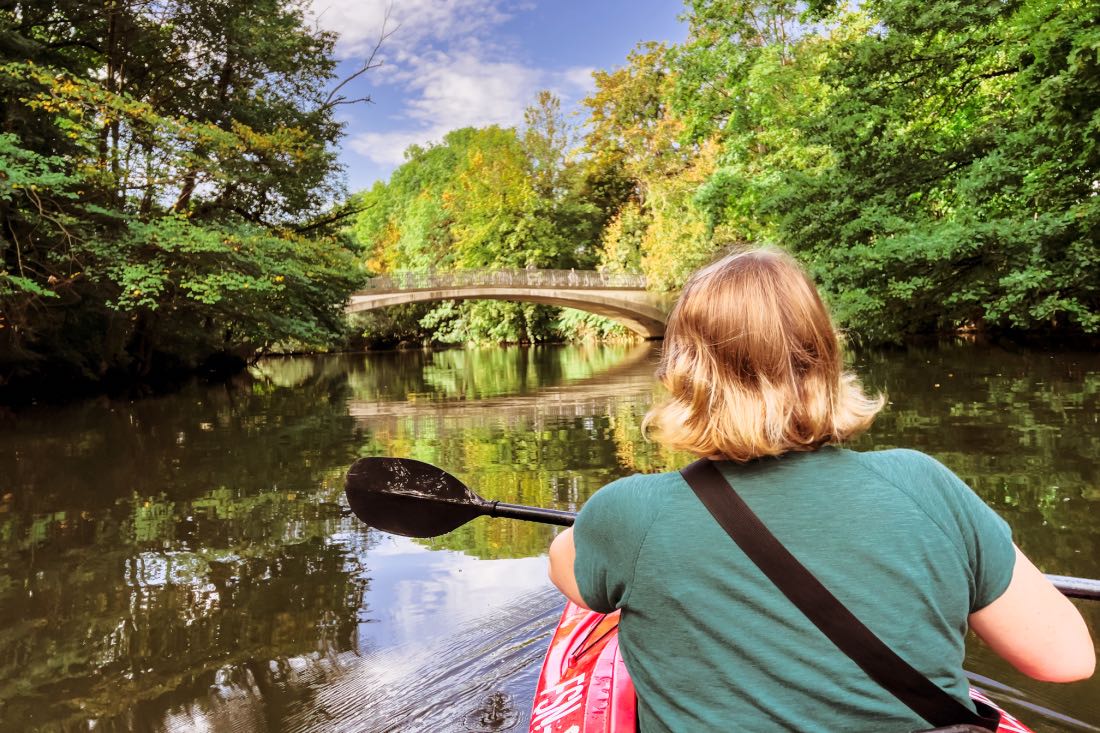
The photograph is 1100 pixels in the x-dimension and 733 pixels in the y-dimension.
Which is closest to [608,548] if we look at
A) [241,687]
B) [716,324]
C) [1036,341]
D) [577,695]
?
[716,324]

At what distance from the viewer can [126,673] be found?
3154 millimetres

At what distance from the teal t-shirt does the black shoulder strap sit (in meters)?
0.01

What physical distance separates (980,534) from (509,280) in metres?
32.3

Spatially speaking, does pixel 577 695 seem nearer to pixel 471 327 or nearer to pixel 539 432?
pixel 539 432

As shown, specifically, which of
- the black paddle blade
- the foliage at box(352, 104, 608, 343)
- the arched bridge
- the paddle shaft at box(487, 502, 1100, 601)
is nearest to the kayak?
the paddle shaft at box(487, 502, 1100, 601)

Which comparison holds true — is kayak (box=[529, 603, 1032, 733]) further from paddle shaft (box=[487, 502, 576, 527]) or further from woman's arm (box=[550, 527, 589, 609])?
woman's arm (box=[550, 527, 589, 609])

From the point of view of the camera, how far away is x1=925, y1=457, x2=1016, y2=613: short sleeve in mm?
1006

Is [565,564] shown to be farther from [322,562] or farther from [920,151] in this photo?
[920,151]

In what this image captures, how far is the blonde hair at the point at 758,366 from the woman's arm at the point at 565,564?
0.76ft

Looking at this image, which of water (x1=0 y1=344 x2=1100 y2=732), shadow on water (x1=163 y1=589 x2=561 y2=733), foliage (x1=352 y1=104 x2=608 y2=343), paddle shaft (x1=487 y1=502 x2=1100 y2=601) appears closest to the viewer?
paddle shaft (x1=487 y1=502 x2=1100 y2=601)

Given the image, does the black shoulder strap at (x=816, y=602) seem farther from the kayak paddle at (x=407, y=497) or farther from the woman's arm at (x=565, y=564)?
the kayak paddle at (x=407, y=497)

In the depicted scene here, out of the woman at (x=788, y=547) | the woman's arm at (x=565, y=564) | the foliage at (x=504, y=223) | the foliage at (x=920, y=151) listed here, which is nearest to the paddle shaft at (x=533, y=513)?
the woman's arm at (x=565, y=564)

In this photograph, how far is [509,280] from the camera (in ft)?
108

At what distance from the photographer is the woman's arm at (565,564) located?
1.19 m
